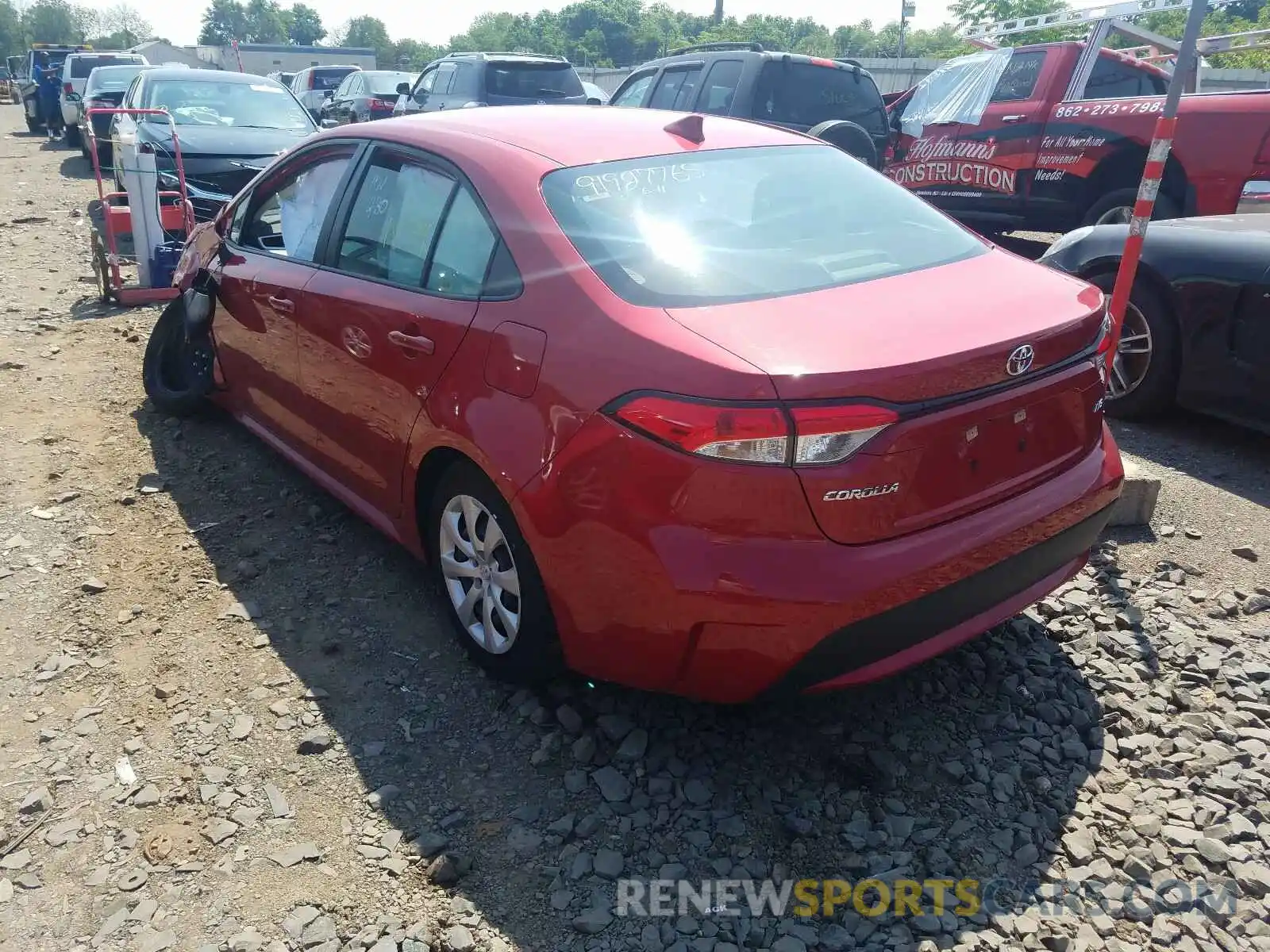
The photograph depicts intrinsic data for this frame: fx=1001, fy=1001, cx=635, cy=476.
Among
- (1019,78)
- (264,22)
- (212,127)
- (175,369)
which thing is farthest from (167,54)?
(264,22)

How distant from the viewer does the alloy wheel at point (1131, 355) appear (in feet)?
16.1

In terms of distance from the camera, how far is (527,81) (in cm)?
1304

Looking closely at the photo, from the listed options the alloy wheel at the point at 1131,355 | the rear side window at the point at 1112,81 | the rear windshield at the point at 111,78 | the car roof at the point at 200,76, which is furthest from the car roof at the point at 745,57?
the rear windshield at the point at 111,78

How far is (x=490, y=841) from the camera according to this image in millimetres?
2545

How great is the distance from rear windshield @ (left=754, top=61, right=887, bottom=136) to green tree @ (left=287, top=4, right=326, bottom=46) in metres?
117

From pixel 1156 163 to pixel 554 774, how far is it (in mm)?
3331

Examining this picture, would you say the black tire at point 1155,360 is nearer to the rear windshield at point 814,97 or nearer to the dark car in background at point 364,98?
the rear windshield at point 814,97

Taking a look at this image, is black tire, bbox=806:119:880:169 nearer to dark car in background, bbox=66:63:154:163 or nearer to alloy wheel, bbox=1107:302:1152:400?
alloy wheel, bbox=1107:302:1152:400

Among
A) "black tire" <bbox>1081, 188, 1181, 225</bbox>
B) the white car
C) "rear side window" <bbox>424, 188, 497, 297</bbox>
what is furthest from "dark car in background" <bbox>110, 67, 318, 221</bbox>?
the white car

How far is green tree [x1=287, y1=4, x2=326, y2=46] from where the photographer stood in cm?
11338

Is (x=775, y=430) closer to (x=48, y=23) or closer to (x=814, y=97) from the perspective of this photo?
(x=814, y=97)

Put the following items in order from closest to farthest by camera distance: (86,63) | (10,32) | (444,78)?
(444,78), (86,63), (10,32)
